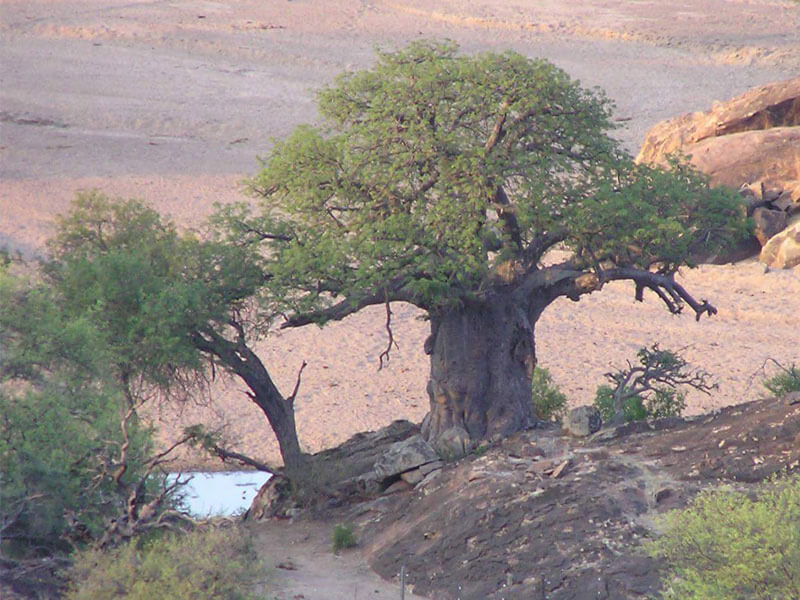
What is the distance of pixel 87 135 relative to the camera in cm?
4453

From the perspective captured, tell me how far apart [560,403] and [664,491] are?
8.24 m

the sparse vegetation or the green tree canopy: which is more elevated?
the green tree canopy

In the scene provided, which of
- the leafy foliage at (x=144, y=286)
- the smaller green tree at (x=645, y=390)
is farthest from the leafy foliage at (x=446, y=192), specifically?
the smaller green tree at (x=645, y=390)

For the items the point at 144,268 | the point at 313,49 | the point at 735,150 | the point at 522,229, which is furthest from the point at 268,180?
the point at 313,49

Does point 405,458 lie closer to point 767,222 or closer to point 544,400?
point 544,400

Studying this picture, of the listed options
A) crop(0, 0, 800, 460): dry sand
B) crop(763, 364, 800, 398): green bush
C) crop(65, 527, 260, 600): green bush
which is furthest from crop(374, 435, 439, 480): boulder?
crop(0, 0, 800, 460): dry sand

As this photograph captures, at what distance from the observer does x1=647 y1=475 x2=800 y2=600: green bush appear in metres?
10.2

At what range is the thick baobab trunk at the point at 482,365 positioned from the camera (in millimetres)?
18250

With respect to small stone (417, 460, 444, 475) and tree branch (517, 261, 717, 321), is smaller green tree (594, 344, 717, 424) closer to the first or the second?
tree branch (517, 261, 717, 321)

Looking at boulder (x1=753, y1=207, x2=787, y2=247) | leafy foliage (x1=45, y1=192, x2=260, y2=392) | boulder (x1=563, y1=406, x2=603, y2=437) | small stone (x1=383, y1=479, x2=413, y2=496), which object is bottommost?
small stone (x1=383, y1=479, x2=413, y2=496)

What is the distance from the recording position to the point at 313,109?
45.0m

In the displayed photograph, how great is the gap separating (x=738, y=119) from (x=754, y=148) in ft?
6.59

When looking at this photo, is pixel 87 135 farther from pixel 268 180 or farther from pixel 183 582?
pixel 183 582

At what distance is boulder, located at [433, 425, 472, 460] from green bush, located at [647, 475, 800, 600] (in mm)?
6606
